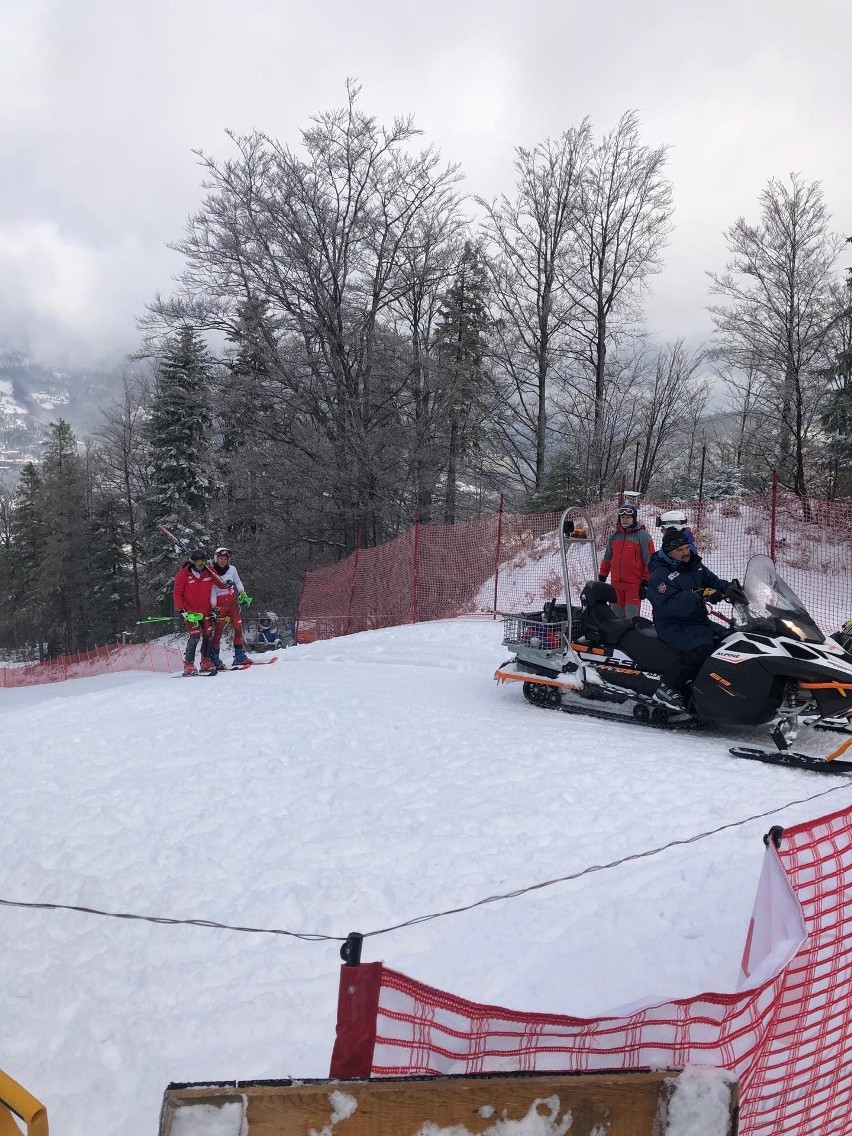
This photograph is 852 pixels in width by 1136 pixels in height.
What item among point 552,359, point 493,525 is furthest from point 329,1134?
point 552,359

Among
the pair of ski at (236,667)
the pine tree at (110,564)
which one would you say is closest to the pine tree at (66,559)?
the pine tree at (110,564)

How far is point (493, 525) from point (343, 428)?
10571mm

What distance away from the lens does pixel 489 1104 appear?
5.77ft

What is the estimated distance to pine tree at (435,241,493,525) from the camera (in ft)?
83.3

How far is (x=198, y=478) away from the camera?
115 feet

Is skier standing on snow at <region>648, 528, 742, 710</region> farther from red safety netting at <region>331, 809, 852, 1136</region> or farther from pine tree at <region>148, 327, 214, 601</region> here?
pine tree at <region>148, 327, 214, 601</region>

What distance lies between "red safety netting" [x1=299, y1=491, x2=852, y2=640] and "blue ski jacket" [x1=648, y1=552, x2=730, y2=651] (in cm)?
604

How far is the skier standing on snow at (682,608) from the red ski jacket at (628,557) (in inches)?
104

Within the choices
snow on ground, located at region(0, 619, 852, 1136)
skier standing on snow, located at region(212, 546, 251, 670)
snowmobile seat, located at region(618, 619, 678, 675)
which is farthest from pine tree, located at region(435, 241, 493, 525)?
snow on ground, located at region(0, 619, 852, 1136)

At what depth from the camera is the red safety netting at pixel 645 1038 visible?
6.35 ft

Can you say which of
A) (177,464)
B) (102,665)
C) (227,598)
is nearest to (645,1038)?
(227,598)

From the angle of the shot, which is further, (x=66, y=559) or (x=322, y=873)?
(x=66, y=559)

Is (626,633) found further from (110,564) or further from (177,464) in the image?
(110,564)

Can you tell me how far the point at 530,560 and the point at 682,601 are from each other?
9003 mm
